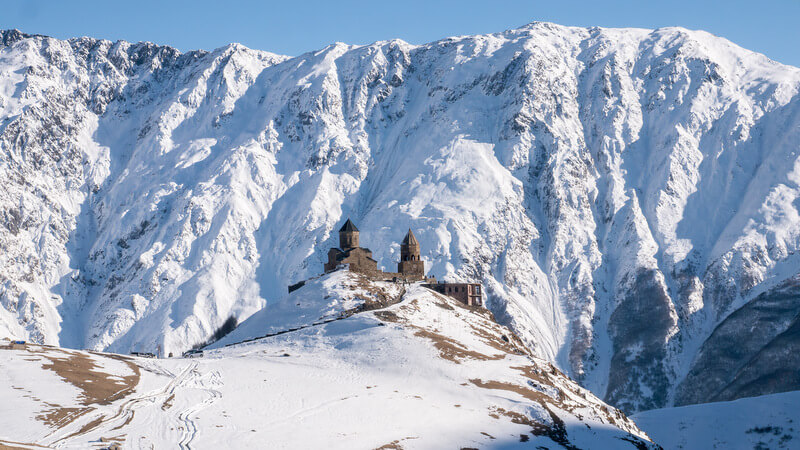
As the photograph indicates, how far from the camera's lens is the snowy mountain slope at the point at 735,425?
107163 millimetres

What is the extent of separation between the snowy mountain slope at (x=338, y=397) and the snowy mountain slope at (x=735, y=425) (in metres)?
25.2

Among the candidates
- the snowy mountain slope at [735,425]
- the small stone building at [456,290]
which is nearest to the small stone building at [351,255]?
the small stone building at [456,290]

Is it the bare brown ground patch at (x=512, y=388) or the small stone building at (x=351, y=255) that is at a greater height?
the small stone building at (x=351, y=255)

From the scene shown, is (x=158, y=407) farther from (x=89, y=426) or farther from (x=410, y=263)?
(x=410, y=263)

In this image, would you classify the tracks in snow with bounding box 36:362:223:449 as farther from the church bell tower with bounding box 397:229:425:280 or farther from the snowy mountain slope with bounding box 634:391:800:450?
the church bell tower with bounding box 397:229:425:280

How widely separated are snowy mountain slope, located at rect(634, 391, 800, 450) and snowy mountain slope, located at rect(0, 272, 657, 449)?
25.2 metres

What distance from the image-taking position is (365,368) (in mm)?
89438

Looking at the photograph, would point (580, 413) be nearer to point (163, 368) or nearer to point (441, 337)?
point (441, 337)

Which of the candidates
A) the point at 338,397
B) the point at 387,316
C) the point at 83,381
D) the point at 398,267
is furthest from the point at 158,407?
the point at 398,267

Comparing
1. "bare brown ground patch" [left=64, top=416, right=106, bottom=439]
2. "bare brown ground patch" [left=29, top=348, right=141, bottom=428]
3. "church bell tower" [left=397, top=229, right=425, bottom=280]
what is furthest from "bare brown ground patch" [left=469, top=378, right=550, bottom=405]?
"church bell tower" [left=397, top=229, right=425, bottom=280]

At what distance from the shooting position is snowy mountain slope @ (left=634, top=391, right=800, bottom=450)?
107163mm

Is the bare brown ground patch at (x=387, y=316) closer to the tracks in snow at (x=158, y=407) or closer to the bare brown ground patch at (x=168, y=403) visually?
the tracks in snow at (x=158, y=407)

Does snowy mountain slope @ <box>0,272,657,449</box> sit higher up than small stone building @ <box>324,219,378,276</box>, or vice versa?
small stone building @ <box>324,219,378,276</box>

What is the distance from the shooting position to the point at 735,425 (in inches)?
4412
